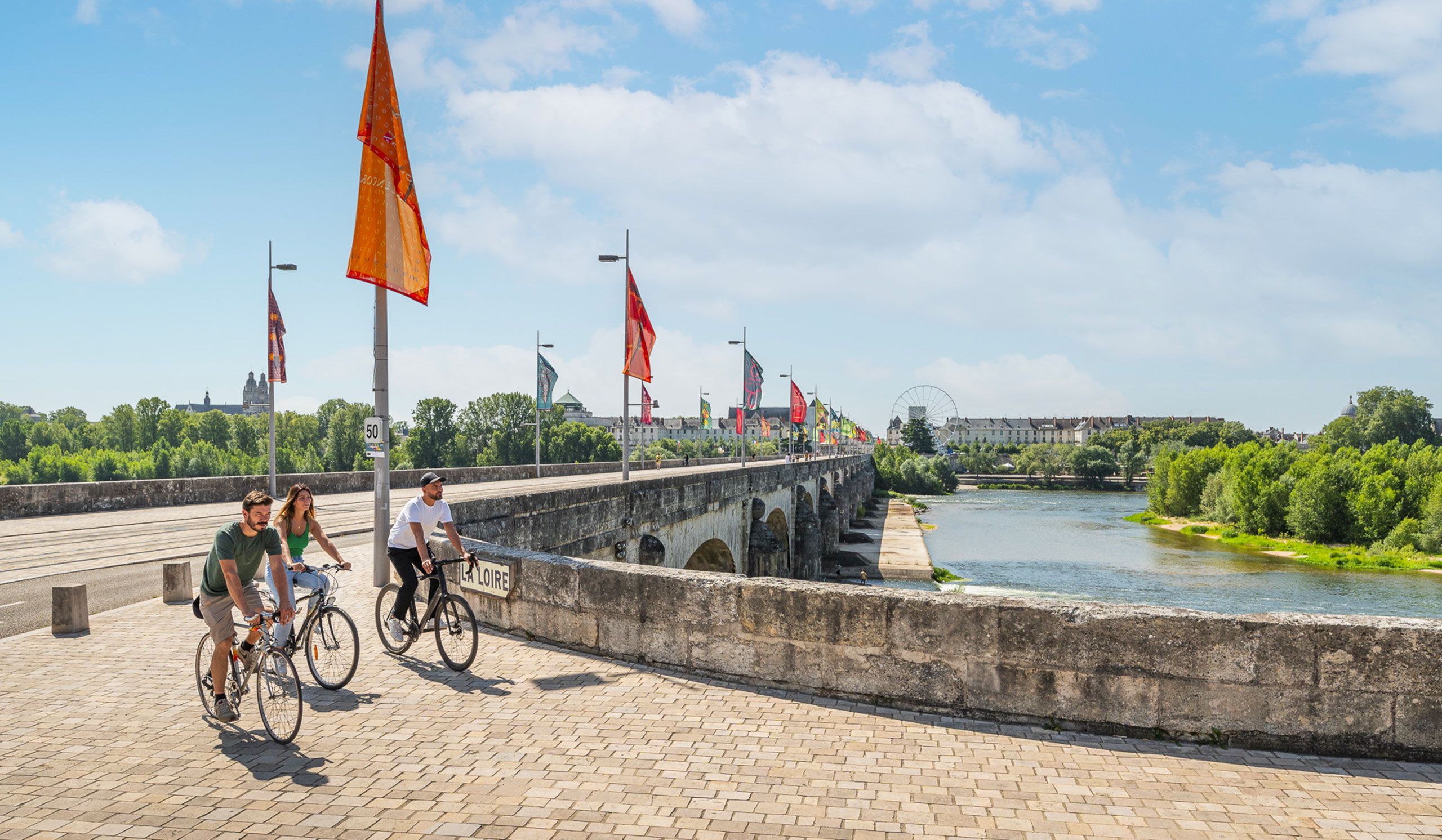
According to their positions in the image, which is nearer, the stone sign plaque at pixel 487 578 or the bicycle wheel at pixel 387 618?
the bicycle wheel at pixel 387 618

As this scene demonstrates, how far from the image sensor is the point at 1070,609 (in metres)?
5.83

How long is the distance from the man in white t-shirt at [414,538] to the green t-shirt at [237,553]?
1744mm

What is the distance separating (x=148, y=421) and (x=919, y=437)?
124697mm

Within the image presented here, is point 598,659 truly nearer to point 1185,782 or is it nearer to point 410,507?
point 410,507

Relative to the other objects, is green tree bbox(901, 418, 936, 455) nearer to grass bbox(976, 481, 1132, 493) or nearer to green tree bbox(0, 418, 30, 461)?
grass bbox(976, 481, 1132, 493)

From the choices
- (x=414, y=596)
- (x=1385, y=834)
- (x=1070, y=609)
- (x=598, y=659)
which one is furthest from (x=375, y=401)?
(x=1385, y=834)

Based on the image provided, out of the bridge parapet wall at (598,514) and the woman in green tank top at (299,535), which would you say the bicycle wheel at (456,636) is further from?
the bridge parapet wall at (598,514)

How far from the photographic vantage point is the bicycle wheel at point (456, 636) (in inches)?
278

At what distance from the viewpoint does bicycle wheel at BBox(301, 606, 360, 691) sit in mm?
6484

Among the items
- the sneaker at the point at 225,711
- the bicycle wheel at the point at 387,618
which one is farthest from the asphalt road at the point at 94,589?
the sneaker at the point at 225,711

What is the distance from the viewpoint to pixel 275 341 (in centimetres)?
2323

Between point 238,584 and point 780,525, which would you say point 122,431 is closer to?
point 780,525

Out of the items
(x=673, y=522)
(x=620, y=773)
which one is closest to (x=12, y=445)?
→ (x=673, y=522)

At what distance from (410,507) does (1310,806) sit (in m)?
6.39
